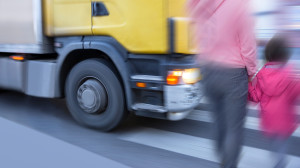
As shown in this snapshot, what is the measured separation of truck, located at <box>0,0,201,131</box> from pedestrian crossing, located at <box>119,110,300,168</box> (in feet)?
1.19

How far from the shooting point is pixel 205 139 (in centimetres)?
430

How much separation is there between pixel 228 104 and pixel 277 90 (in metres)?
0.51

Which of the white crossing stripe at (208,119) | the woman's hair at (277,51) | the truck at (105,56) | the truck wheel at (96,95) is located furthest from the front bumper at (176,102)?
the woman's hair at (277,51)

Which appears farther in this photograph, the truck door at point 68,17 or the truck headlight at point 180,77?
the truck door at point 68,17

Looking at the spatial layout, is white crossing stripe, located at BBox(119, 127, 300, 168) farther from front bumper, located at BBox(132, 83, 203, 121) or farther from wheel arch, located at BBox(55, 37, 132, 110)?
wheel arch, located at BBox(55, 37, 132, 110)

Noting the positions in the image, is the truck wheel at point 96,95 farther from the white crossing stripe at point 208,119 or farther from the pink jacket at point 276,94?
the pink jacket at point 276,94

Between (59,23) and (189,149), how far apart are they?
2.36 metres

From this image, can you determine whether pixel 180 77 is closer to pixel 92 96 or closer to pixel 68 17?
pixel 92 96

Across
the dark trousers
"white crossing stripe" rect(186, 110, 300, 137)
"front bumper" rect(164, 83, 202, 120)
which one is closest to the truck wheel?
"front bumper" rect(164, 83, 202, 120)

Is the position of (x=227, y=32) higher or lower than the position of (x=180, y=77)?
higher

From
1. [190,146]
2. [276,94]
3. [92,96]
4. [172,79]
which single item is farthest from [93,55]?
[276,94]

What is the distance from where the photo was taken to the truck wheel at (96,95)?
13.9ft

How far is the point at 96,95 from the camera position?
434 cm

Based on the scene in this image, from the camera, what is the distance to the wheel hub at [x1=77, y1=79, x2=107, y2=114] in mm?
4316
